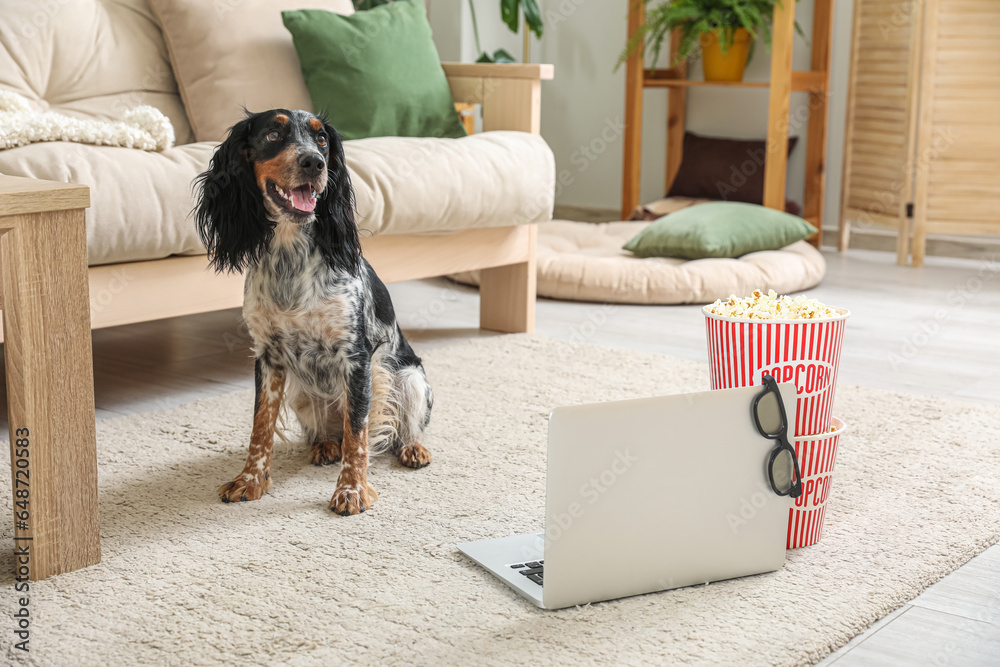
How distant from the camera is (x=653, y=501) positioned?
1290 mm

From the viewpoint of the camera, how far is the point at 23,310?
1.26 metres

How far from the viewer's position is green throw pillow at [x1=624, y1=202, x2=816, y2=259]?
3.51m

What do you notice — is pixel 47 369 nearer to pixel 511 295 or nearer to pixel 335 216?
pixel 335 216

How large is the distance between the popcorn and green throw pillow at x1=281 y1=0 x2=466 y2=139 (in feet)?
5.01

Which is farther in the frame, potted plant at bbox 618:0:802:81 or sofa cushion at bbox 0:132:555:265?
potted plant at bbox 618:0:802:81

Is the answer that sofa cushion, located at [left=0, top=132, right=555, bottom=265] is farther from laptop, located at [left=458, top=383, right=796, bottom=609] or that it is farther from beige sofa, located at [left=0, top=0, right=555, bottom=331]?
laptop, located at [left=458, top=383, right=796, bottom=609]

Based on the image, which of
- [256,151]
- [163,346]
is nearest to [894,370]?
[256,151]

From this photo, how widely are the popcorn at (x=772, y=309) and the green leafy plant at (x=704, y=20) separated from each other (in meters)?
2.99

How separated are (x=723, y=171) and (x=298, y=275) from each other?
3294 mm

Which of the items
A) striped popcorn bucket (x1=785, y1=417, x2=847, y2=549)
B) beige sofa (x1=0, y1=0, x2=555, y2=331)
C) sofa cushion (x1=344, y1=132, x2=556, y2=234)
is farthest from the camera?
sofa cushion (x1=344, y1=132, x2=556, y2=234)

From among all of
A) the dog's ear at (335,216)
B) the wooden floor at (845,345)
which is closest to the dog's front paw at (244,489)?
the dog's ear at (335,216)

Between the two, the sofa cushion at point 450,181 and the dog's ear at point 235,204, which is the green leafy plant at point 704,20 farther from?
the dog's ear at point 235,204

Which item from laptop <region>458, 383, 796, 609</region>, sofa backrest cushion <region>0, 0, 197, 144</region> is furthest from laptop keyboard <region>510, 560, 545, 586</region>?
sofa backrest cushion <region>0, 0, 197, 144</region>

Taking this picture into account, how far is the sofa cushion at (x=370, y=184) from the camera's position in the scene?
75.4 inches
